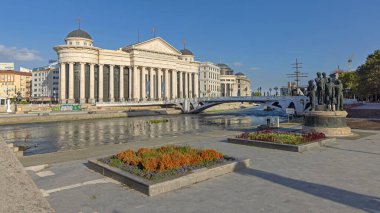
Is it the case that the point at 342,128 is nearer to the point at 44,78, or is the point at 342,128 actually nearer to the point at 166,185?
Result: the point at 166,185

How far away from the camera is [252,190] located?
943 centimetres

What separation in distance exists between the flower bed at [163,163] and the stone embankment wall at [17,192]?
16.7 ft

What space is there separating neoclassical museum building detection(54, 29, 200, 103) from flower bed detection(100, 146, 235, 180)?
95.5 m

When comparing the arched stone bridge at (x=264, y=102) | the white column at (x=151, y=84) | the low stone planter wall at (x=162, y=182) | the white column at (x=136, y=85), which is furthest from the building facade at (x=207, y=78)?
the low stone planter wall at (x=162, y=182)

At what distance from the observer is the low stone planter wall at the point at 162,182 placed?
9195 millimetres

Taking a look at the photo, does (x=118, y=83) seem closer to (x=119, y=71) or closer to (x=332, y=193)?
(x=119, y=71)

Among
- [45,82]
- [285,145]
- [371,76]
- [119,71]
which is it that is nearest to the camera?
[285,145]

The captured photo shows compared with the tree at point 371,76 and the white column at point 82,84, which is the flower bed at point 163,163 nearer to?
the tree at point 371,76

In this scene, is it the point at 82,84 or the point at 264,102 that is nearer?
the point at 264,102

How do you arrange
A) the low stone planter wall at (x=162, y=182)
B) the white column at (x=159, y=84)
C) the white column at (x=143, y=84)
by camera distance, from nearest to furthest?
the low stone planter wall at (x=162, y=182), the white column at (x=143, y=84), the white column at (x=159, y=84)

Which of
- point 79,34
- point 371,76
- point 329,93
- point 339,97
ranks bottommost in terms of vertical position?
point 339,97

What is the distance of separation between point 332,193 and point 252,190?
2.55 m

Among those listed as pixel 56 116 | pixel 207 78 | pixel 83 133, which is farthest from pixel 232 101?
pixel 207 78

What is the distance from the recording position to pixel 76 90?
341 feet
